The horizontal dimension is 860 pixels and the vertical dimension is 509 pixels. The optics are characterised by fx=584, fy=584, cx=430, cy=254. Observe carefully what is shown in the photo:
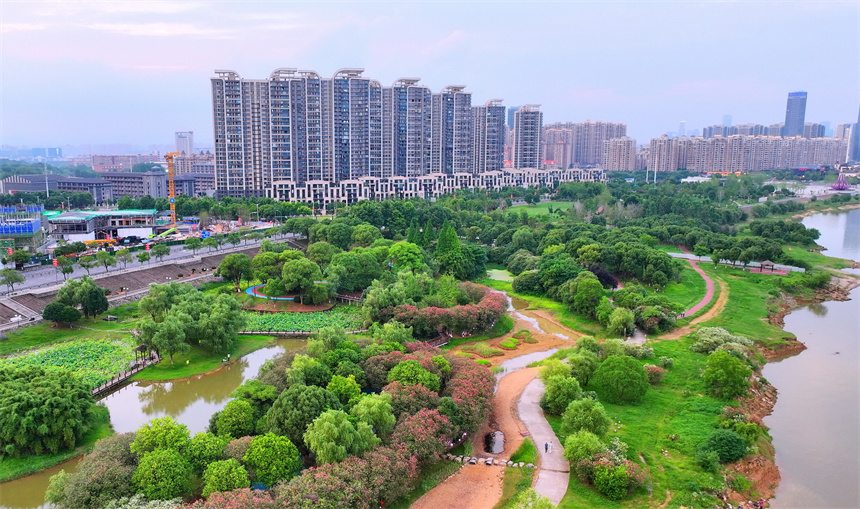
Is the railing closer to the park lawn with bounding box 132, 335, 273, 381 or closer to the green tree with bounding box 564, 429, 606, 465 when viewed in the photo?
the park lawn with bounding box 132, 335, 273, 381

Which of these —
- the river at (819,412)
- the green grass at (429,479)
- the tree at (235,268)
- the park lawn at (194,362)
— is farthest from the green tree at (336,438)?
the tree at (235,268)

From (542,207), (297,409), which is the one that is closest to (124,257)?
(297,409)

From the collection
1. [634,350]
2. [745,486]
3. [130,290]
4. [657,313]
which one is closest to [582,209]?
[657,313]

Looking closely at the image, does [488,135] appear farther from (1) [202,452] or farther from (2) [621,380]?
(1) [202,452]

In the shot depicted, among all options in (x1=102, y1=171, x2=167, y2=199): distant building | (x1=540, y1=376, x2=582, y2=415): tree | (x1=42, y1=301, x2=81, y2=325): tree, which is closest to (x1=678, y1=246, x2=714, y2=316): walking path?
(x1=540, y1=376, x2=582, y2=415): tree

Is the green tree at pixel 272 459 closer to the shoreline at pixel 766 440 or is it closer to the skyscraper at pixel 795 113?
the shoreline at pixel 766 440

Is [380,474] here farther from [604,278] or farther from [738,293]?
[738,293]
